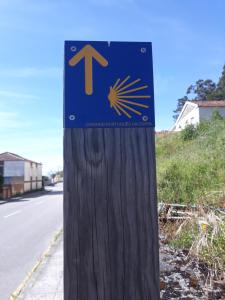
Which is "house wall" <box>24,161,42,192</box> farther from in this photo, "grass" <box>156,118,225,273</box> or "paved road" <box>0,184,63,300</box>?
"grass" <box>156,118,225,273</box>

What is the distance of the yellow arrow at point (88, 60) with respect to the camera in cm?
233

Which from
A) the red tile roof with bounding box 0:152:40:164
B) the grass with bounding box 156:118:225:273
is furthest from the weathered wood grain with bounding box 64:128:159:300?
the red tile roof with bounding box 0:152:40:164

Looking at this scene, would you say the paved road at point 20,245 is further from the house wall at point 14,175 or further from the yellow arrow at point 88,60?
the house wall at point 14,175

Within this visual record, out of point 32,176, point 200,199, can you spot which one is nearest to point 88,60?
point 200,199

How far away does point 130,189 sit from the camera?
2.29 metres

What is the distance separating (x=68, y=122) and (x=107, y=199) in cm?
47

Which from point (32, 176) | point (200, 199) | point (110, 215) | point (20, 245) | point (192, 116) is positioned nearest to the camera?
point (110, 215)

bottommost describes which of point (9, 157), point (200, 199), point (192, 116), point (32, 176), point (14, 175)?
point (200, 199)

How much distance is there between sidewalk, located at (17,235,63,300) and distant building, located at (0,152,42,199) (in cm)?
3137

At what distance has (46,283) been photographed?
5875 mm

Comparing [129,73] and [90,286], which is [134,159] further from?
[90,286]

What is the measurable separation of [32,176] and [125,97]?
5020cm

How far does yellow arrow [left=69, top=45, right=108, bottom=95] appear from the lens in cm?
233

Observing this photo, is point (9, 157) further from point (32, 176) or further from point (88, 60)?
point (88, 60)
